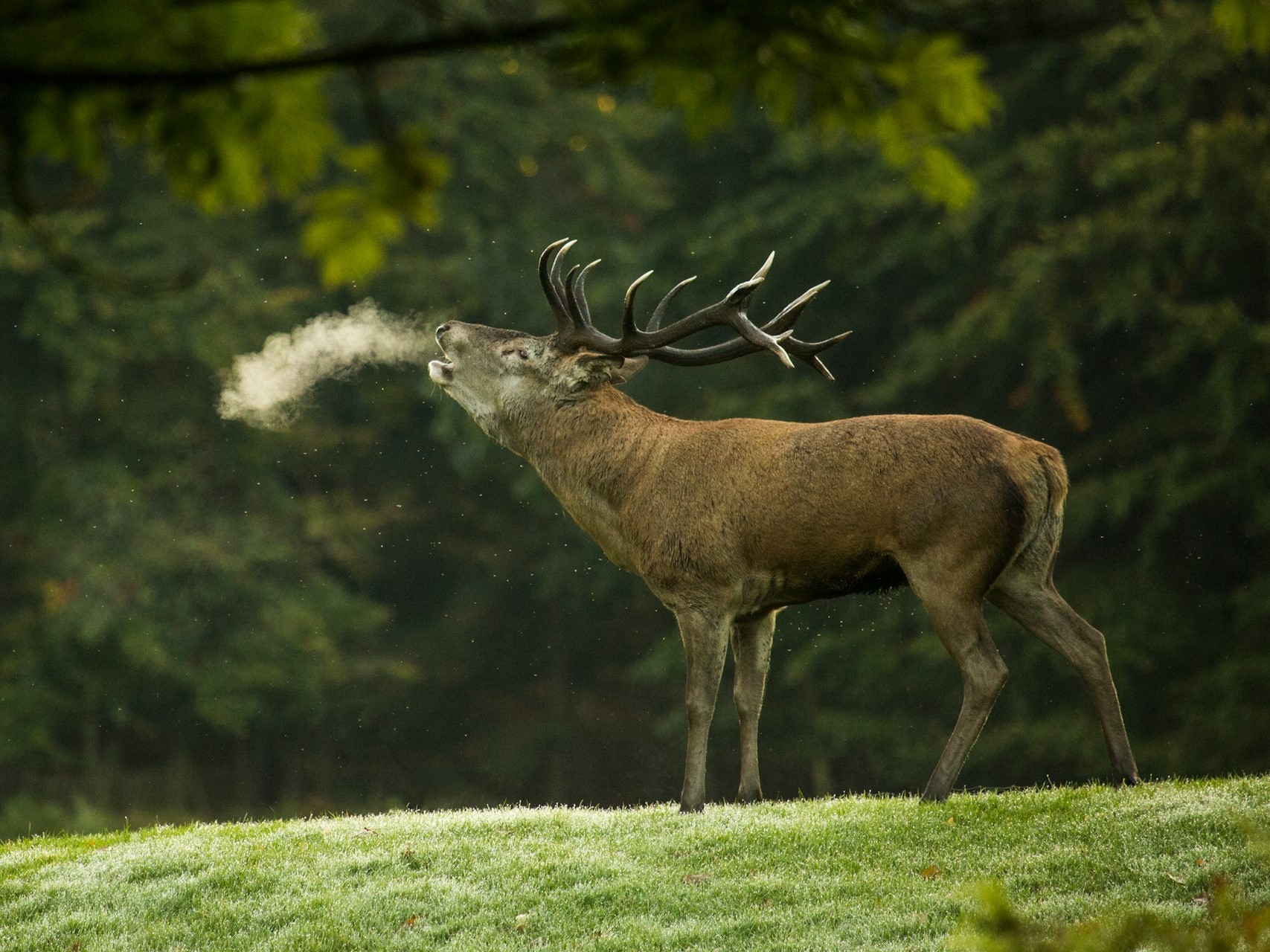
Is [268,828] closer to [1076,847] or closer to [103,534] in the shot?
[1076,847]

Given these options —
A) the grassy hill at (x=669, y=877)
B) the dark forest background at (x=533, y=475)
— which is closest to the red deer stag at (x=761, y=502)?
the grassy hill at (x=669, y=877)

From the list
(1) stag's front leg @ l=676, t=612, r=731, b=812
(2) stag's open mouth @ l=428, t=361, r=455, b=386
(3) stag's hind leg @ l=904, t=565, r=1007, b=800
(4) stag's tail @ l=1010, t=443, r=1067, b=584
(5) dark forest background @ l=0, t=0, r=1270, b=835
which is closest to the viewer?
(3) stag's hind leg @ l=904, t=565, r=1007, b=800

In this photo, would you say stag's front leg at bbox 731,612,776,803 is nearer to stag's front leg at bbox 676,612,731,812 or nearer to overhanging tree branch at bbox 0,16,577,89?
stag's front leg at bbox 676,612,731,812

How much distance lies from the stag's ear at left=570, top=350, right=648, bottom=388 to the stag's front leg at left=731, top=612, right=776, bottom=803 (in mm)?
1519

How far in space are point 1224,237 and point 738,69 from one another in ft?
51.5

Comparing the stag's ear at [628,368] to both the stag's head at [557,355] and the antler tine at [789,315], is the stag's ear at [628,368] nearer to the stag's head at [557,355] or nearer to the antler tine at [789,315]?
the stag's head at [557,355]

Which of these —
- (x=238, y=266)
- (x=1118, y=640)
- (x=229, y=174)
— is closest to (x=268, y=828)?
(x=229, y=174)

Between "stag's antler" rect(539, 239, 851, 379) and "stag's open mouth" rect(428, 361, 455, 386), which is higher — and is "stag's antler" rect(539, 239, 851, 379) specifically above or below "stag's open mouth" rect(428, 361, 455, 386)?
above

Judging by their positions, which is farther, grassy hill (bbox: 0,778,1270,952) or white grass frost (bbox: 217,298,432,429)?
white grass frost (bbox: 217,298,432,429)

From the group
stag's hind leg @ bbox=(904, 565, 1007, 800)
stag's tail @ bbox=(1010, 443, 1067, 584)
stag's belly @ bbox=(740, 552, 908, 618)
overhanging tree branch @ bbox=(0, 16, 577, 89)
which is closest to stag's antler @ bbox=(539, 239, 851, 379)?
stag's belly @ bbox=(740, 552, 908, 618)

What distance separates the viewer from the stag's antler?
25.2ft

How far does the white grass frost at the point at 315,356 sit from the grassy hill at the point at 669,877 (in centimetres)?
1369

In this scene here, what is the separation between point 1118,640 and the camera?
16.4 m

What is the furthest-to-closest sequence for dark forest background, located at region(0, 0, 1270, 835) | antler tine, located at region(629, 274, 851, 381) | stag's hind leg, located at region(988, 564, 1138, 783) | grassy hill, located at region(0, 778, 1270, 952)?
1. dark forest background, located at region(0, 0, 1270, 835)
2. antler tine, located at region(629, 274, 851, 381)
3. stag's hind leg, located at region(988, 564, 1138, 783)
4. grassy hill, located at region(0, 778, 1270, 952)
